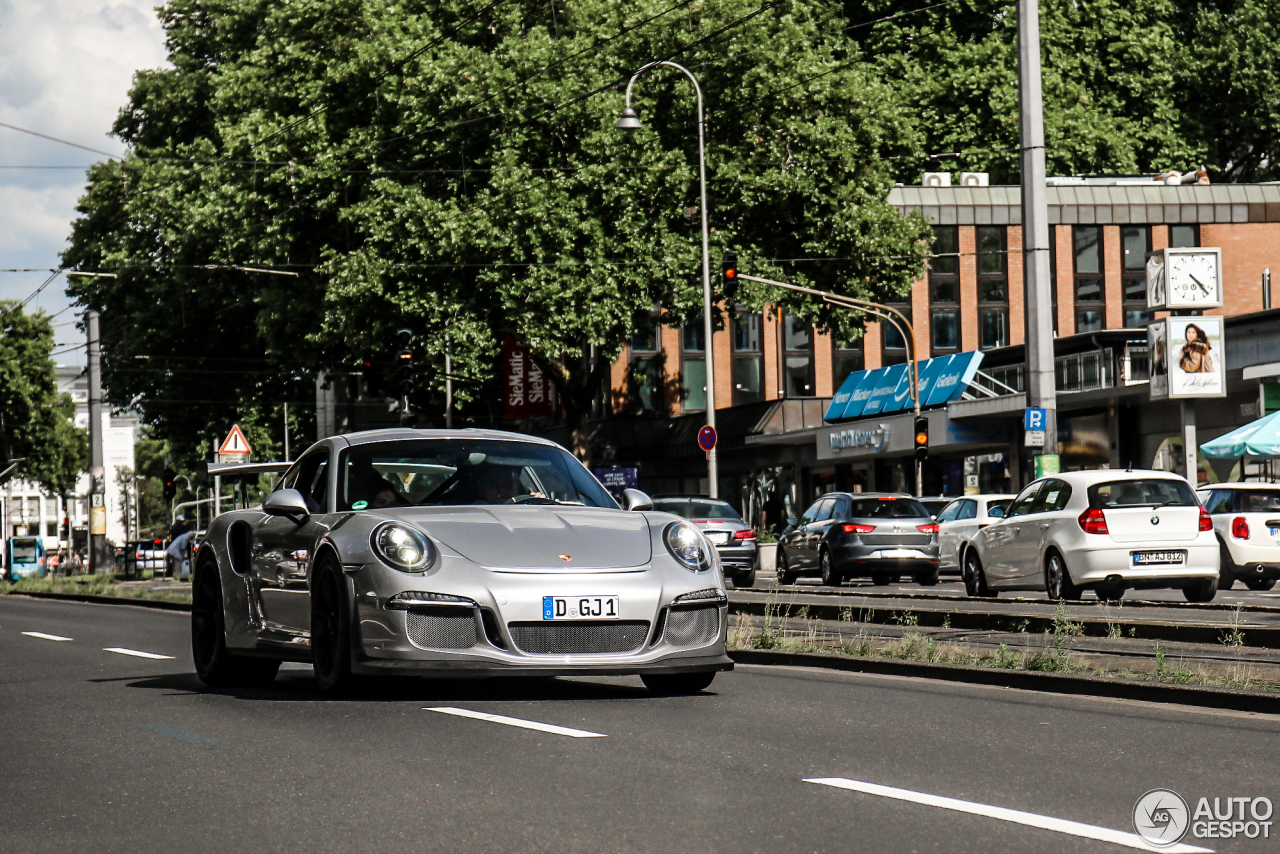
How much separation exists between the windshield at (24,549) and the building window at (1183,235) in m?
45.6

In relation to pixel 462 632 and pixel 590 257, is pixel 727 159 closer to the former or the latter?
pixel 590 257

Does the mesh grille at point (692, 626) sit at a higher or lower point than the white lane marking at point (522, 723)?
higher

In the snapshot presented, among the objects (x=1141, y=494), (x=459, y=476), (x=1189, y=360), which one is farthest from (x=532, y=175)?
(x=459, y=476)

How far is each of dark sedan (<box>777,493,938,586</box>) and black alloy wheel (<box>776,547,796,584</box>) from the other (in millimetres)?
1450

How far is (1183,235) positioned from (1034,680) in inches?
1908

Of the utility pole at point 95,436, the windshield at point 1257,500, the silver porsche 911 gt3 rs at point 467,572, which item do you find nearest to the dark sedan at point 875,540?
the windshield at point 1257,500

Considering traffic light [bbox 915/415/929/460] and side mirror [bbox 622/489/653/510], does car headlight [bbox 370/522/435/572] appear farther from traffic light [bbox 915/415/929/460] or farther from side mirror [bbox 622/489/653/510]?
traffic light [bbox 915/415/929/460]

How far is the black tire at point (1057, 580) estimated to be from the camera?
20453 mm

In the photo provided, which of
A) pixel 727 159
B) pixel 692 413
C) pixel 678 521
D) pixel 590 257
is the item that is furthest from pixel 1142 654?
pixel 692 413

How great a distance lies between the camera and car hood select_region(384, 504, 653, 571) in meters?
9.09

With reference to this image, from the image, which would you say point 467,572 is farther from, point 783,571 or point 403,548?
point 783,571

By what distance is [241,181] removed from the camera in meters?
40.1

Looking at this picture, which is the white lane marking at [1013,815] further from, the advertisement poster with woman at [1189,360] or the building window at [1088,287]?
the building window at [1088,287]

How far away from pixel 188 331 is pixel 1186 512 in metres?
34.2
